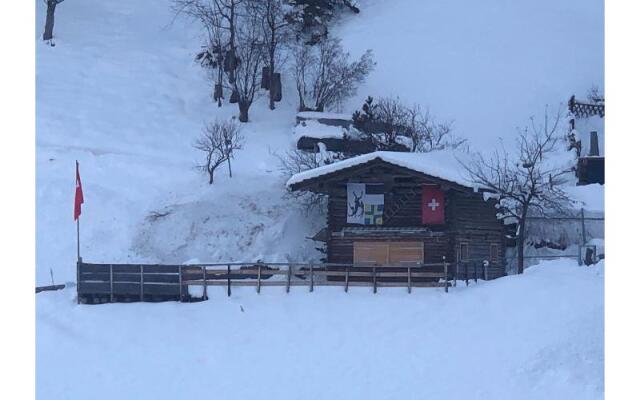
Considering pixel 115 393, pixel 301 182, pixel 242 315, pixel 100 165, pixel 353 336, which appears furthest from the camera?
pixel 100 165

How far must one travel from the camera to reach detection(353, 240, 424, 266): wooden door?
77.3 feet

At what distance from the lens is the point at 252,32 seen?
39219 mm

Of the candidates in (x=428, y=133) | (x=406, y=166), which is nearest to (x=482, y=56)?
(x=428, y=133)

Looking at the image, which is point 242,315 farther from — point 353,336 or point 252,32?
point 252,32

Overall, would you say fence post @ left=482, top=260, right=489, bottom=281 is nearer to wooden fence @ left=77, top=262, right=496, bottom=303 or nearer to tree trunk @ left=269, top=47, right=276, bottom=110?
wooden fence @ left=77, top=262, right=496, bottom=303

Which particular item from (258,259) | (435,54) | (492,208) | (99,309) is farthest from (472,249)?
(435,54)

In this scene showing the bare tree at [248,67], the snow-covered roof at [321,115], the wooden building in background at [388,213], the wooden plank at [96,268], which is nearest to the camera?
the wooden plank at [96,268]

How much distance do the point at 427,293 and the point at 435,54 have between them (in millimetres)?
20762

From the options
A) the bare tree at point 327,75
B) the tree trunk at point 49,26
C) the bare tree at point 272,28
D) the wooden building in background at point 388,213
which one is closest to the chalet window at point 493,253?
the wooden building in background at point 388,213

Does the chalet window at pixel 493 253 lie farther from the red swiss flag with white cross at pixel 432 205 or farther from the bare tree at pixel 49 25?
the bare tree at pixel 49 25

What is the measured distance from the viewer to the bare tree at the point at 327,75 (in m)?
36.2

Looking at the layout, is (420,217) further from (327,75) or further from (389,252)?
(327,75)

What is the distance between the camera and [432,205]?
23516 mm

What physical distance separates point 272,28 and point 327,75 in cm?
330
